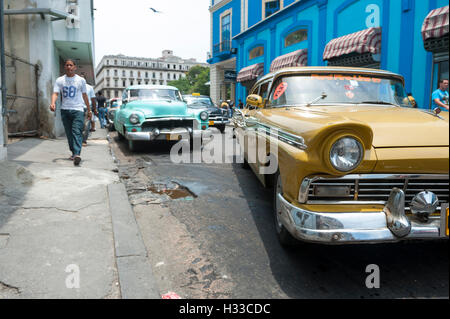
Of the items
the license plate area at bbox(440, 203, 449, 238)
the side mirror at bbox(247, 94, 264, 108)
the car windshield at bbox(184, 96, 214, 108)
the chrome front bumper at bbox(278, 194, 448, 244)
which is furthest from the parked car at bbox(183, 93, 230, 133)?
the license plate area at bbox(440, 203, 449, 238)

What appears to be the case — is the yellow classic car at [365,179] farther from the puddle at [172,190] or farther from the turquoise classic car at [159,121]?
the turquoise classic car at [159,121]

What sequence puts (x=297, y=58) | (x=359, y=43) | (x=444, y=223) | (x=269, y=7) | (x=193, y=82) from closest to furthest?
1. (x=444, y=223)
2. (x=359, y=43)
3. (x=297, y=58)
4. (x=269, y=7)
5. (x=193, y=82)

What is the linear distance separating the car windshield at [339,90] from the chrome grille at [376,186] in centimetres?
A: 134

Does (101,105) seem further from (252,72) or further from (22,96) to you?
(252,72)

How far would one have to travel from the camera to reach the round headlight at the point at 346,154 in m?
2.07

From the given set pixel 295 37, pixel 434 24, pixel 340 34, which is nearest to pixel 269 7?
pixel 295 37

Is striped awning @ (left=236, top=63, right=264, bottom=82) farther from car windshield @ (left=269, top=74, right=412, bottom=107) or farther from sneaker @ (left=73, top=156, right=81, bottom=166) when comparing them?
car windshield @ (left=269, top=74, right=412, bottom=107)

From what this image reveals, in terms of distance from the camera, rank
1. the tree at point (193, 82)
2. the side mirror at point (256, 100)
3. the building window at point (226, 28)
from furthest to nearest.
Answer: the tree at point (193, 82) → the building window at point (226, 28) → the side mirror at point (256, 100)

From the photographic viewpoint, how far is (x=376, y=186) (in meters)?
2.18

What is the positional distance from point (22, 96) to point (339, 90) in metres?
8.05

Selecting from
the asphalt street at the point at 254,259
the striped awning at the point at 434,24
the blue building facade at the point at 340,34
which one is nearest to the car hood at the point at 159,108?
the asphalt street at the point at 254,259

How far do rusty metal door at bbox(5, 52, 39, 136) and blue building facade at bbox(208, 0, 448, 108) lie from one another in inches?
352
